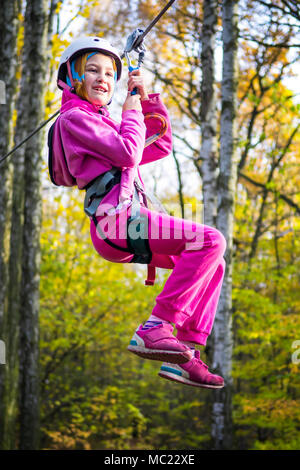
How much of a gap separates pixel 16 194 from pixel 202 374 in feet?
22.4

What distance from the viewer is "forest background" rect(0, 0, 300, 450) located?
26.3ft

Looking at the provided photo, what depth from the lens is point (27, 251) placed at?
870cm

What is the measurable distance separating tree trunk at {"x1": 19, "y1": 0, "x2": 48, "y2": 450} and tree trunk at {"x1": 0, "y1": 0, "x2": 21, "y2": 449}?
1.21 feet

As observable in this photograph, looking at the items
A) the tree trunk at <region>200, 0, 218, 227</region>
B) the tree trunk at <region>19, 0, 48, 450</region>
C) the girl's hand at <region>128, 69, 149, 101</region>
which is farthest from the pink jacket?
the tree trunk at <region>19, 0, 48, 450</region>

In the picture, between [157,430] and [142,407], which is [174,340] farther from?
[142,407]

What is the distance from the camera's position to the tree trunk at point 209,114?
7922 mm

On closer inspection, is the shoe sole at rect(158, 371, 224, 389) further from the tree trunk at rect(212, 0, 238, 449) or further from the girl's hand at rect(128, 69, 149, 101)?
the tree trunk at rect(212, 0, 238, 449)

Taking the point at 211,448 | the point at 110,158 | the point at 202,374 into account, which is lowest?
the point at 211,448

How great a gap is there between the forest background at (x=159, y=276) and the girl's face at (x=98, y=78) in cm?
269

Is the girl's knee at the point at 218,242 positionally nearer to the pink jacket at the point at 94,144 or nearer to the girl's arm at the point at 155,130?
the pink jacket at the point at 94,144

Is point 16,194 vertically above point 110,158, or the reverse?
point 16,194

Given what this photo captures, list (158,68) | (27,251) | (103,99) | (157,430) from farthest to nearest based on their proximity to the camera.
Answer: (158,68), (157,430), (27,251), (103,99)

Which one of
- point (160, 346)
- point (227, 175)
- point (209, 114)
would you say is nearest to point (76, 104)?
point (160, 346)
